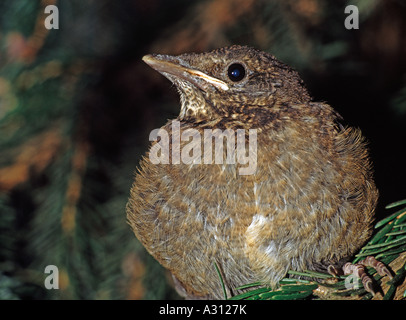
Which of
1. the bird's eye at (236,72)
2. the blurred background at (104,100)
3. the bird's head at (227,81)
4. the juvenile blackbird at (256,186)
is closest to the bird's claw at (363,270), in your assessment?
the juvenile blackbird at (256,186)

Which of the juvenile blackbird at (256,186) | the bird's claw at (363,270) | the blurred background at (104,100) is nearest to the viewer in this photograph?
the bird's claw at (363,270)

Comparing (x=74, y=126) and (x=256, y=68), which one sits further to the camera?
(x=74, y=126)

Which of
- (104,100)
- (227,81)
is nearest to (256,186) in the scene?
(227,81)

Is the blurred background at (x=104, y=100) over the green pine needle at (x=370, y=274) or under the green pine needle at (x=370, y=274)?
over

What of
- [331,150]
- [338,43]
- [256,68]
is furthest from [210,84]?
[338,43]

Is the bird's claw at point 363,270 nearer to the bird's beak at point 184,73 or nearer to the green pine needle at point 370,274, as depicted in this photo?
the green pine needle at point 370,274

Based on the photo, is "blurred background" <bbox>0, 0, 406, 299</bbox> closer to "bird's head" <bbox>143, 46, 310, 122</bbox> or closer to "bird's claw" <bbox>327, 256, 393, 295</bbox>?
"bird's head" <bbox>143, 46, 310, 122</bbox>

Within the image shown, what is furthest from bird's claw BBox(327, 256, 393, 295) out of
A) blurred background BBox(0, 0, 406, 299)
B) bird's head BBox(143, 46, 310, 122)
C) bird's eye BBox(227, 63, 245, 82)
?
blurred background BBox(0, 0, 406, 299)

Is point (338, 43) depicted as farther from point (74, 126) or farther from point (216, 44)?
point (74, 126)
